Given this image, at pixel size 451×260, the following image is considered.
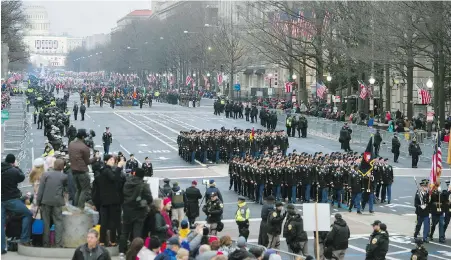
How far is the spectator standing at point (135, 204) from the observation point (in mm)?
15477

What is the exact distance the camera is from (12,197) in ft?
52.5

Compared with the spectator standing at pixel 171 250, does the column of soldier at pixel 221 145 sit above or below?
below

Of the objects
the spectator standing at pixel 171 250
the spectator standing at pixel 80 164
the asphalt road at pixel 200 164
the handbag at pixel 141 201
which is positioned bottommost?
the asphalt road at pixel 200 164

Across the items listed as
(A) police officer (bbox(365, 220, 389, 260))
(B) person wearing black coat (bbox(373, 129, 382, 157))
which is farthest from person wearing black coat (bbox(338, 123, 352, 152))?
(A) police officer (bbox(365, 220, 389, 260))

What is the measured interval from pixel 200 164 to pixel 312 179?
527 inches

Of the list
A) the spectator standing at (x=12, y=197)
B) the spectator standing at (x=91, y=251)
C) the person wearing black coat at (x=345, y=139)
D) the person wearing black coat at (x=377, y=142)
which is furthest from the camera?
the person wearing black coat at (x=345, y=139)

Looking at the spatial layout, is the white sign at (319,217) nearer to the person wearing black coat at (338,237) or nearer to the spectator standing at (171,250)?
the person wearing black coat at (338,237)

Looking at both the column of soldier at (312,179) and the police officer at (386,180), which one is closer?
the column of soldier at (312,179)

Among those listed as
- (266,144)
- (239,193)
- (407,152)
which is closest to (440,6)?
(407,152)

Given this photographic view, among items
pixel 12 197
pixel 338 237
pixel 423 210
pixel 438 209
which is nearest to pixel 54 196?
pixel 12 197

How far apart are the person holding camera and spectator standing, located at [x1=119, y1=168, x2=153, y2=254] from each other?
133 cm

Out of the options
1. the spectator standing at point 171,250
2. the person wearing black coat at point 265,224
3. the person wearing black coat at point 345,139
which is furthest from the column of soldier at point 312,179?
the spectator standing at point 171,250

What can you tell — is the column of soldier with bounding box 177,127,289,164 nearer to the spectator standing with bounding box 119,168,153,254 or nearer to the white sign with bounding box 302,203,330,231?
the white sign with bounding box 302,203,330,231

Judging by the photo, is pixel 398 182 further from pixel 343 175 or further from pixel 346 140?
pixel 346 140
